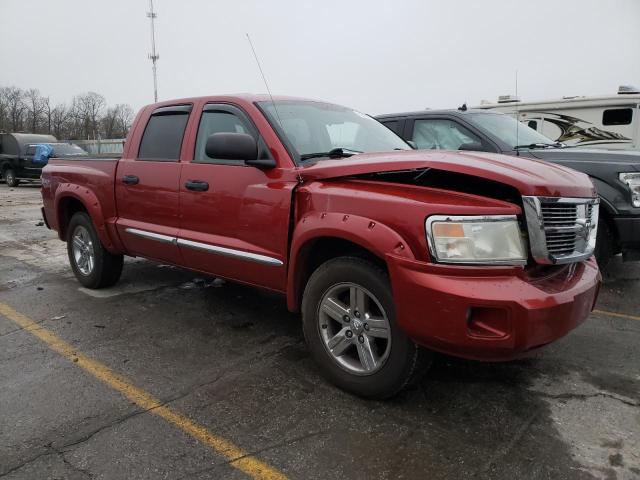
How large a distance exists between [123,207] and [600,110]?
10087mm

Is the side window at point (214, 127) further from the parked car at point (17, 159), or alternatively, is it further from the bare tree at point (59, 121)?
the bare tree at point (59, 121)

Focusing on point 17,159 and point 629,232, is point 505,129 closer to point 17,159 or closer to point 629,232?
point 629,232

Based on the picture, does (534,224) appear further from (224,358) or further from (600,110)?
(600,110)

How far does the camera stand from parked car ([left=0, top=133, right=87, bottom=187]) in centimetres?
1928

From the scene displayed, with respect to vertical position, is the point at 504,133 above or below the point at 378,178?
above

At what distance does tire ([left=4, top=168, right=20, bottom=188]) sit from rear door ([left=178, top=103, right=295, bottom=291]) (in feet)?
63.6

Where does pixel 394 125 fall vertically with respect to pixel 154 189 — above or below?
above

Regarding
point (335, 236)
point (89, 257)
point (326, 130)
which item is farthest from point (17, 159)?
point (335, 236)

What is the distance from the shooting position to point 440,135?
20.6 ft

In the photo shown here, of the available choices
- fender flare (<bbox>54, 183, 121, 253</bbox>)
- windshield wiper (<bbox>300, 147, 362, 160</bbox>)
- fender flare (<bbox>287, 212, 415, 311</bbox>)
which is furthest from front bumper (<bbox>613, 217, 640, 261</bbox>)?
fender flare (<bbox>54, 183, 121, 253</bbox>)

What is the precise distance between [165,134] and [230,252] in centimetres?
146

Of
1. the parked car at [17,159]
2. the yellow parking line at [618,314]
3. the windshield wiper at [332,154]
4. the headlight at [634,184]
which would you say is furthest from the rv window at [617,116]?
the parked car at [17,159]

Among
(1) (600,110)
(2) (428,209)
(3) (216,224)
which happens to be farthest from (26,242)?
(1) (600,110)

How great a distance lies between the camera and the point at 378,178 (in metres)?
2.93
